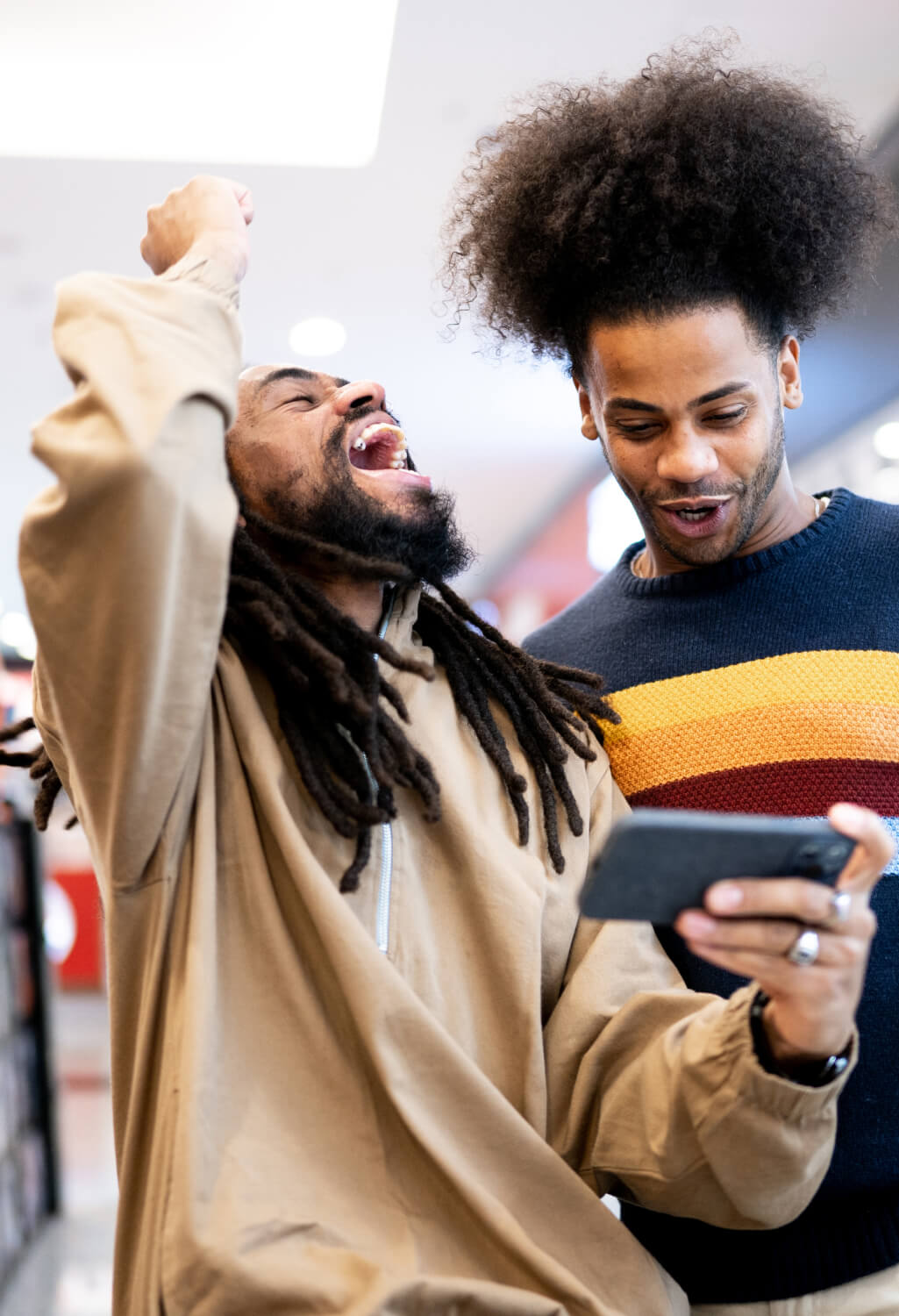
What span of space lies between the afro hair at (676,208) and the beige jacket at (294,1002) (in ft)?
2.16

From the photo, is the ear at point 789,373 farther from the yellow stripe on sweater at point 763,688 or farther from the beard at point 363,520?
the beard at point 363,520

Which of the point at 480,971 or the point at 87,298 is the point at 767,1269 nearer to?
the point at 480,971

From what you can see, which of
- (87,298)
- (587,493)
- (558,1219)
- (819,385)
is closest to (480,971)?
(558,1219)

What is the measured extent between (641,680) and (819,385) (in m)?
2.50

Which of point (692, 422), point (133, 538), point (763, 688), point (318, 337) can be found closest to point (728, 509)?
point (692, 422)

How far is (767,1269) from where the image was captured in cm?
139

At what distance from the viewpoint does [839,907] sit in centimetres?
99

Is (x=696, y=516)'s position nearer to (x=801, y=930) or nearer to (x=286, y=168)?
(x=801, y=930)

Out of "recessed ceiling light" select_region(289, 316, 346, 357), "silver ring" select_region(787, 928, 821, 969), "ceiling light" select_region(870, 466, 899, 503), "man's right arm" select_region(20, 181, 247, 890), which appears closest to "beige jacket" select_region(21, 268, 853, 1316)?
"man's right arm" select_region(20, 181, 247, 890)

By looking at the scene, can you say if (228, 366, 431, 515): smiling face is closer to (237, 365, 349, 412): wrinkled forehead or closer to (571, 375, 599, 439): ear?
(237, 365, 349, 412): wrinkled forehead

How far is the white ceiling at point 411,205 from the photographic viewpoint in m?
3.35

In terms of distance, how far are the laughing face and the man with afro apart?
0.89 ft

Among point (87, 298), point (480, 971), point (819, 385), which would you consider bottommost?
point (480, 971)

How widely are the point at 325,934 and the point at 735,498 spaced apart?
2.50 feet
